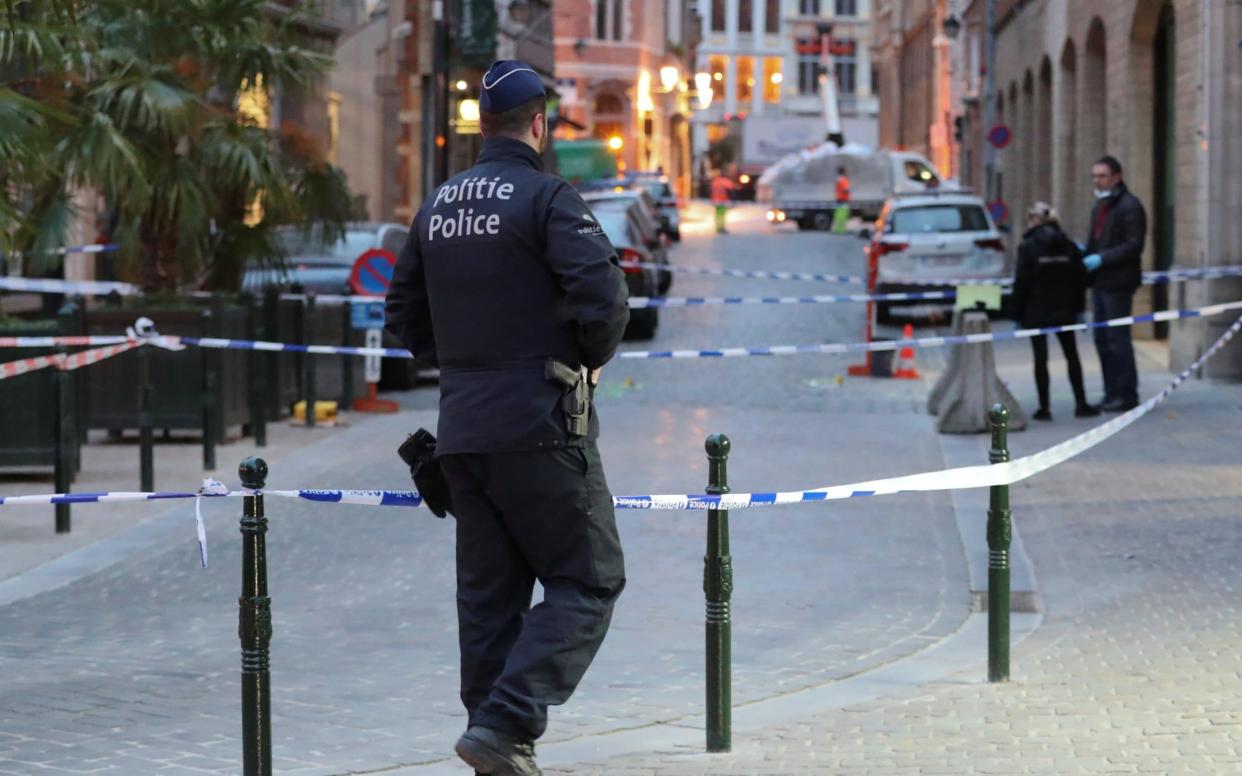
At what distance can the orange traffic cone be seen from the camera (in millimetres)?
20984

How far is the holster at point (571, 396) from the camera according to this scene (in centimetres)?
554

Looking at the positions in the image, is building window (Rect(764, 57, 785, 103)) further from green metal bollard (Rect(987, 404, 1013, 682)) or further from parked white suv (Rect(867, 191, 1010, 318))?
green metal bollard (Rect(987, 404, 1013, 682))

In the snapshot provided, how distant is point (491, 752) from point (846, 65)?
126m

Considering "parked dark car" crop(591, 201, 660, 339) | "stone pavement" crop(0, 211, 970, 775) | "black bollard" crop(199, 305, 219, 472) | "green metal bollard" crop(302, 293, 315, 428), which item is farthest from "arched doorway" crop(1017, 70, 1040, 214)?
"black bollard" crop(199, 305, 219, 472)

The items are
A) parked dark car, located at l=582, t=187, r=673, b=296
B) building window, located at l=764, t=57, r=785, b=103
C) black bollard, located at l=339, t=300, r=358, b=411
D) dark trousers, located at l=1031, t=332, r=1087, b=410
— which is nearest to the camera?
dark trousers, located at l=1031, t=332, r=1087, b=410

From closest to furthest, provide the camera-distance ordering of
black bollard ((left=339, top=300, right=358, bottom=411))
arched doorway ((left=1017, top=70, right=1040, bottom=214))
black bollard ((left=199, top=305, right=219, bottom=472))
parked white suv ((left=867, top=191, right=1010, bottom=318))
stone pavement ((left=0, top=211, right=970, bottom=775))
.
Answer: stone pavement ((left=0, top=211, right=970, bottom=775)) → black bollard ((left=199, top=305, right=219, bottom=472)) → black bollard ((left=339, top=300, right=358, bottom=411)) → parked white suv ((left=867, top=191, right=1010, bottom=318)) → arched doorway ((left=1017, top=70, right=1040, bottom=214))

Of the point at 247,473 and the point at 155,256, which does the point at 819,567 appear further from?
the point at 155,256

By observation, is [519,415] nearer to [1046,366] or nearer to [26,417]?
[26,417]

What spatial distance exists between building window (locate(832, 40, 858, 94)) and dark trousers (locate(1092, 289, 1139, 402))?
371 feet

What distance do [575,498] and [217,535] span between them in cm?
632

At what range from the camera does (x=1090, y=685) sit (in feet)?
25.1

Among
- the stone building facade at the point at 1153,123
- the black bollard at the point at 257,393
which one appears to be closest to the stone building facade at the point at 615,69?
the stone building facade at the point at 1153,123

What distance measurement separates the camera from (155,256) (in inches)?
650

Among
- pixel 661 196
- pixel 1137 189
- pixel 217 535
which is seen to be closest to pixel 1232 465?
pixel 217 535
